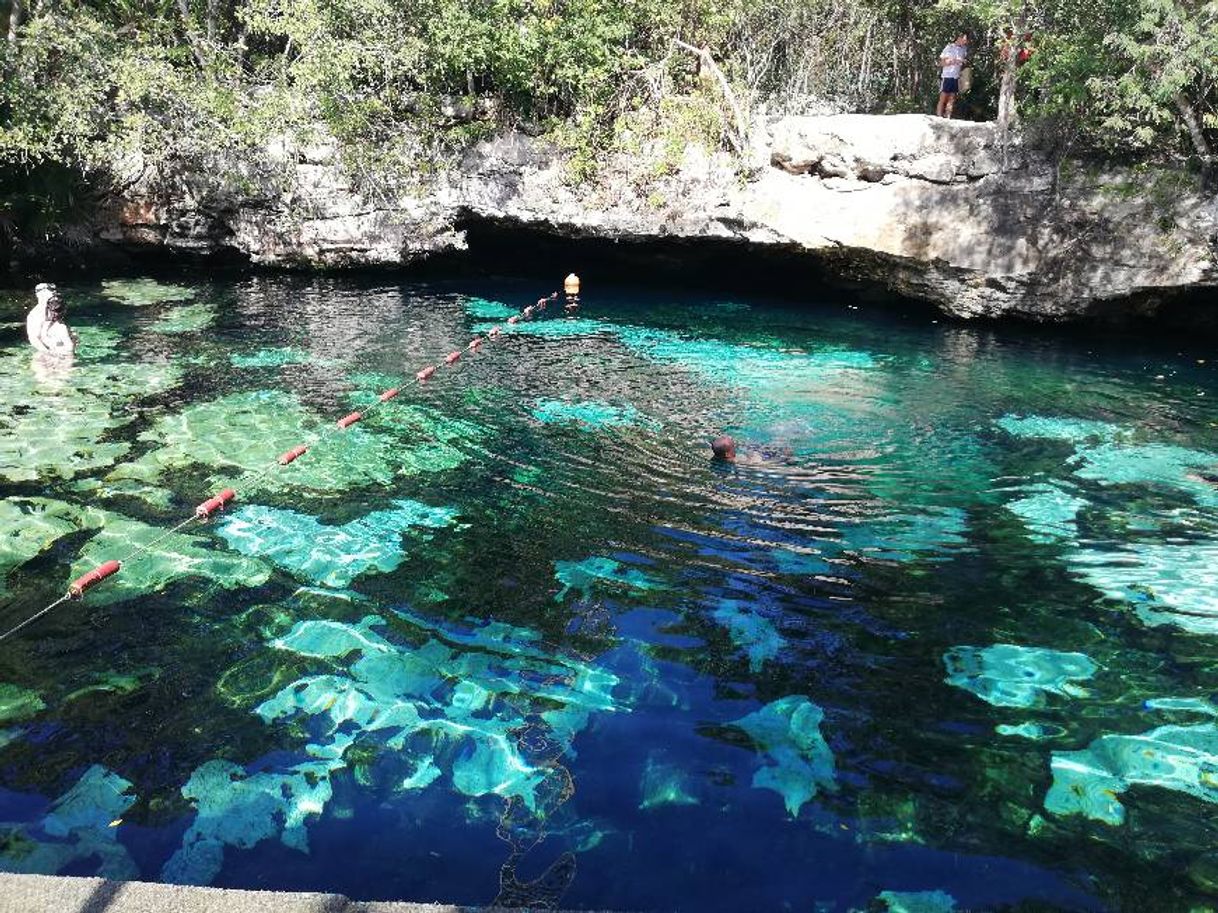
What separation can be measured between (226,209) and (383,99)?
3.82 metres

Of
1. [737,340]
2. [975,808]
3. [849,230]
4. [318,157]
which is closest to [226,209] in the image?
[318,157]

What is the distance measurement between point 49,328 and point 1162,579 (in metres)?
12.1

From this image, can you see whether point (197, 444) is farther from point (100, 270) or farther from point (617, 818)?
point (100, 270)

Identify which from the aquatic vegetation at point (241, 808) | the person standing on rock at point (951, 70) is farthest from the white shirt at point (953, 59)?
the aquatic vegetation at point (241, 808)

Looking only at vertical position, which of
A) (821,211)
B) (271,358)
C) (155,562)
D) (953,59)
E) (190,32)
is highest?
(190,32)

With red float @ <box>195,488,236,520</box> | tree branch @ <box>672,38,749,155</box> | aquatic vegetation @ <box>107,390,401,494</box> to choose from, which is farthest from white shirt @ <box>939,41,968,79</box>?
red float @ <box>195,488,236,520</box>

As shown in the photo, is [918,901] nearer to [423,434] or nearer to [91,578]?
[91,578]

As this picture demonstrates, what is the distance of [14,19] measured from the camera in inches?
579

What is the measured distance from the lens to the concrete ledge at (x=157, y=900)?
9.21 ft

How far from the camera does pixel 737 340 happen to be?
13.8 meters

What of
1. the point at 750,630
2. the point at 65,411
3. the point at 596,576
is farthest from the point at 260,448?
the point at 750,630

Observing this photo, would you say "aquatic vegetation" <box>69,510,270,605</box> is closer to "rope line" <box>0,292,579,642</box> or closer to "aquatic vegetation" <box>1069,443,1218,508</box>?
"rope line" <box>0,292,579,642</box>

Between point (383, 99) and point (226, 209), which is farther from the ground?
point (383, 99)

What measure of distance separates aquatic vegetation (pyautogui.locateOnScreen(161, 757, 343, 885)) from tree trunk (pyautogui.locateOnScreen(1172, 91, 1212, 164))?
13306 mm
